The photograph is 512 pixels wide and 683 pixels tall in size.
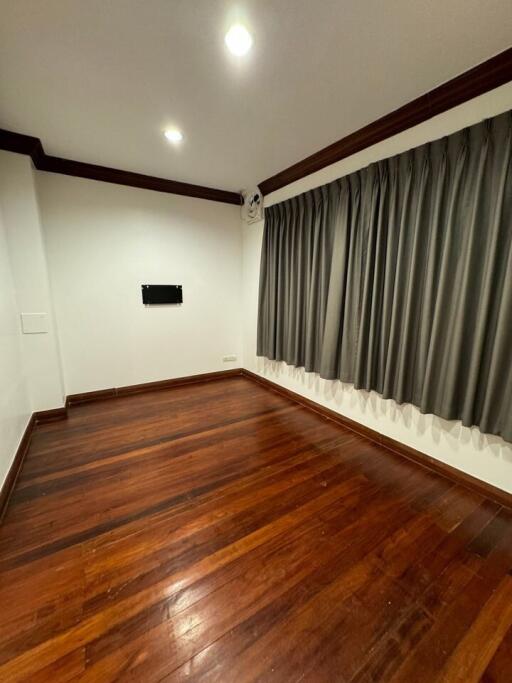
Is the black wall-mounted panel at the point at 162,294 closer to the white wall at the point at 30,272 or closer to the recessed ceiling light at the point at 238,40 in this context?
the white wall at the point at 30,272

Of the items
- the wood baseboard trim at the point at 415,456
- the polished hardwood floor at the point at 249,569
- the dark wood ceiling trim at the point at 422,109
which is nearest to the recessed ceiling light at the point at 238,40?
the dark wood ceiling trim at the point at 422,109

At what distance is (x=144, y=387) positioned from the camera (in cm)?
350

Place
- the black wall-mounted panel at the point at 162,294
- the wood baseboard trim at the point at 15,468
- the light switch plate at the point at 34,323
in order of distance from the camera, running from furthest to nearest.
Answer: the black wall-mounted panel at the point at 162,294
the light switch plate at the point at 34,323
the wood baseboard trim at the point at 15,468

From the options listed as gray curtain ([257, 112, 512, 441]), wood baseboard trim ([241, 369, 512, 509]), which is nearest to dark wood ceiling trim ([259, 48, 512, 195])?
gray curtain ([257, 112, 512, 441])

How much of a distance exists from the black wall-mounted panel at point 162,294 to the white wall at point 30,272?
0.98 metres

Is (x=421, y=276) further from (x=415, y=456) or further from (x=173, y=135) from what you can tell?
(x=173, y=135)

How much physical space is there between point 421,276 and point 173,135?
2306 millimetres

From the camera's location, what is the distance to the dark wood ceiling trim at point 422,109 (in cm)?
154

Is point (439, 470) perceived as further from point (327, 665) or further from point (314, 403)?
point (327, 665)

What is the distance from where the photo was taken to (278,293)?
3.35 meters

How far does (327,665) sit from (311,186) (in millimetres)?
3327

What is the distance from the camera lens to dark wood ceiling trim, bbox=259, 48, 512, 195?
1.54 metres

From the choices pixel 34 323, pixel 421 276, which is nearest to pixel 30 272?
pixel 34 323

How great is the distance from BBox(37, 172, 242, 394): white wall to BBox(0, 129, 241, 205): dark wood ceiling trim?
7 cm
